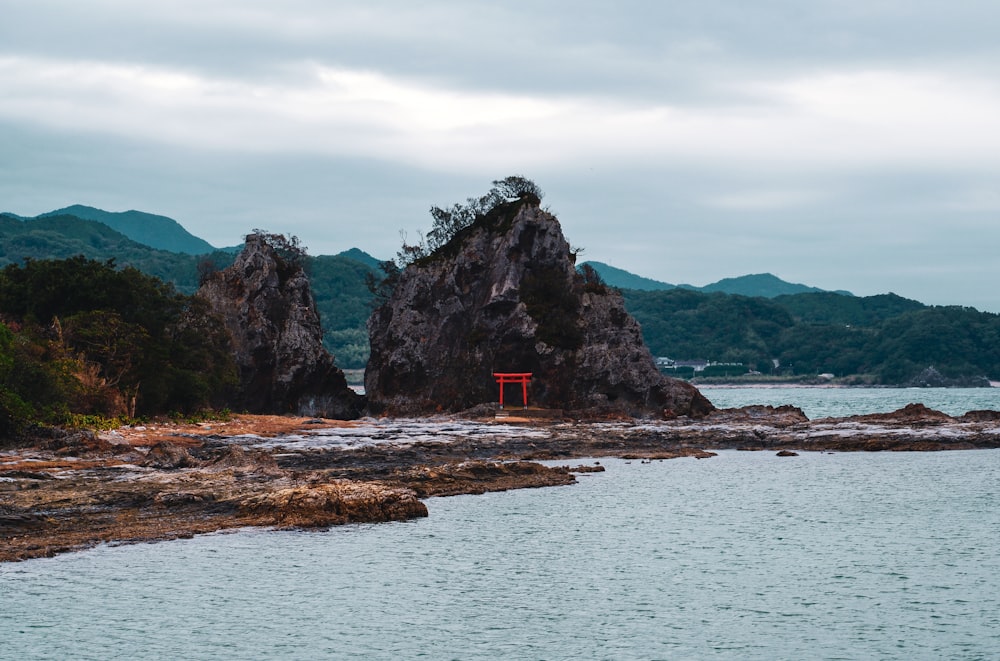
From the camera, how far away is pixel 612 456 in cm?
5409

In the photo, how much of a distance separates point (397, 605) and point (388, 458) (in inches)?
1006

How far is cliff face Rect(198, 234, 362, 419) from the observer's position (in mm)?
81688

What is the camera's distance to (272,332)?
82938 mm

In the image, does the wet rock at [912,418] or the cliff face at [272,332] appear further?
the cliff face at [272,332]

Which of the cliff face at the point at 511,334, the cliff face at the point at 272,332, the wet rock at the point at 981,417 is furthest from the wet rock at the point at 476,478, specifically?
the cliff face at the point at 272,332

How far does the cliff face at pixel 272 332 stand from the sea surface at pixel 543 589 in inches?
1932

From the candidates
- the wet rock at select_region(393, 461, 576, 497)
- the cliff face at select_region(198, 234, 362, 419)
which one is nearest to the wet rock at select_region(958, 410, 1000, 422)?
the wet rock at select_region(393, 461, 576, 497)

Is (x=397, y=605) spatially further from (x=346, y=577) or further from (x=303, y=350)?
(x=303, y=350)

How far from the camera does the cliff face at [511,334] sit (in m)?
83.6

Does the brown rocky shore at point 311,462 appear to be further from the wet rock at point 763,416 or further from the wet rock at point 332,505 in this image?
the wet rock at point 763,416

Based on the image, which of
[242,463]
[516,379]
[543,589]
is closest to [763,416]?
[516,379]

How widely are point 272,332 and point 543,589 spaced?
63.0 meters

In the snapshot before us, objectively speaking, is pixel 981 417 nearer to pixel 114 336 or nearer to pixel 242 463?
pixel 242 463

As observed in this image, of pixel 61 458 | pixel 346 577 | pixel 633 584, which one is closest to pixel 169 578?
pixel 346 577
